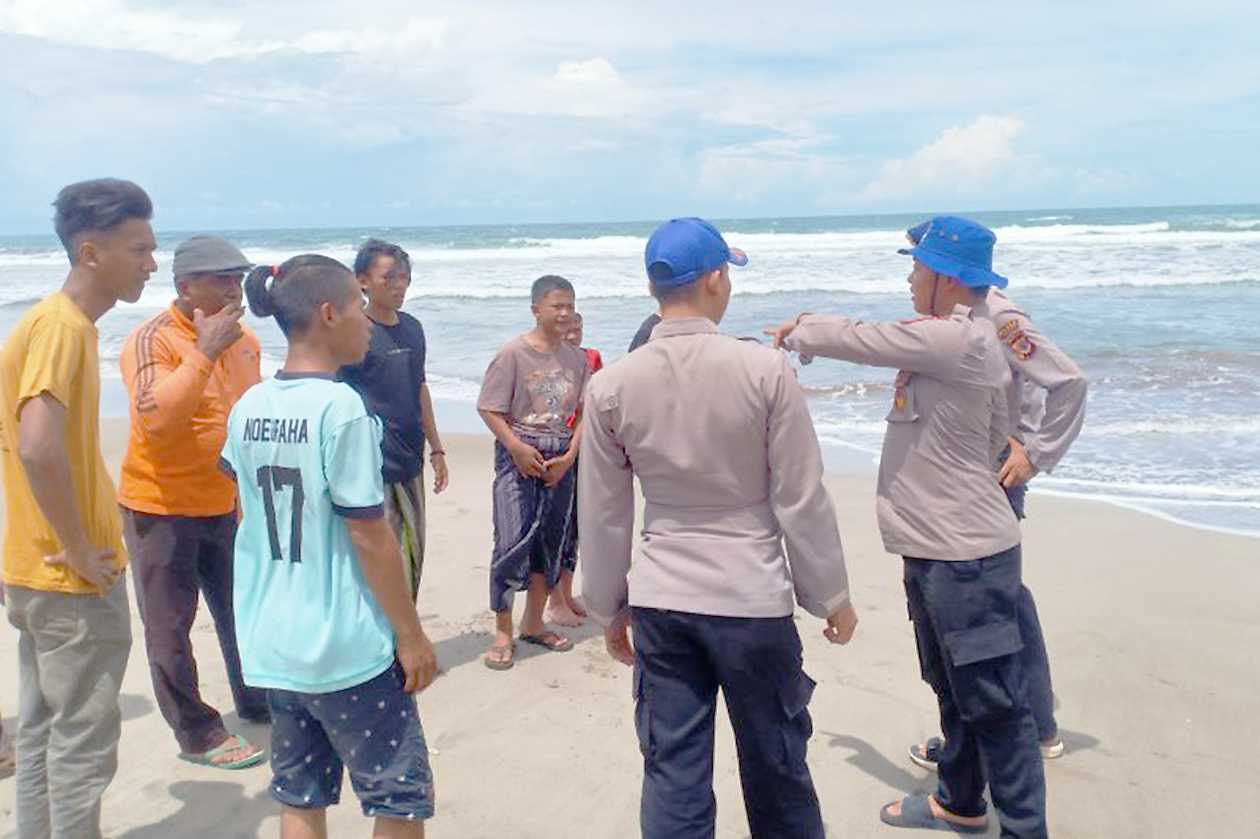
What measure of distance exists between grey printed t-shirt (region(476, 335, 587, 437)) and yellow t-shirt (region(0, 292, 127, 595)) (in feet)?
6.93

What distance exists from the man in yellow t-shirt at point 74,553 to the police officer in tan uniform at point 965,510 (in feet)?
6.27

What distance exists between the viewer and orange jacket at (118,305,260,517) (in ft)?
11.7

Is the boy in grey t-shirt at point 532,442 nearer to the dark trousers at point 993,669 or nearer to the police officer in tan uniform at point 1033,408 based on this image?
the police officer in tan uniform at point 1033,408

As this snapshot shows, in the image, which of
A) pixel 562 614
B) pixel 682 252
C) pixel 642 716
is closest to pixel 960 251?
pixel 682 252

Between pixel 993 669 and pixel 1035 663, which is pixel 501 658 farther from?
pixel 993 669

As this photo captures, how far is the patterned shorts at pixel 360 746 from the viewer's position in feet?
8.25

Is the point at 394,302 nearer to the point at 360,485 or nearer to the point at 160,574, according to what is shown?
the point at 160,574

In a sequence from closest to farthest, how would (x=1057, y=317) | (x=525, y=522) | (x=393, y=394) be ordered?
(x=393, y=394) → (x=525, y=522) → (x=1057, y=317)

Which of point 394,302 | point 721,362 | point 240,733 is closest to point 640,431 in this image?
point 721,362

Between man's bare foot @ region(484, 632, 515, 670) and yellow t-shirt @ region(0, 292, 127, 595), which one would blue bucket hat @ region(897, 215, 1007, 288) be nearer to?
yellow t-shirt @ region(0, 292, 127, 595)

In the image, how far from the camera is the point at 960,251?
3.14 m

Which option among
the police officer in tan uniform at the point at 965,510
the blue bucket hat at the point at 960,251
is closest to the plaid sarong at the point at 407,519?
the police officer in tan uniform at the point at 965,510

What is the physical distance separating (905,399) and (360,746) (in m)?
1.80

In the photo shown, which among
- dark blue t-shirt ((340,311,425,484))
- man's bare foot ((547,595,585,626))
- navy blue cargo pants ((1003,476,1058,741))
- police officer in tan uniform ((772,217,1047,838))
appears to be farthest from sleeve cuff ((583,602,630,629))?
man's bare foot ((547,595,585,626))
